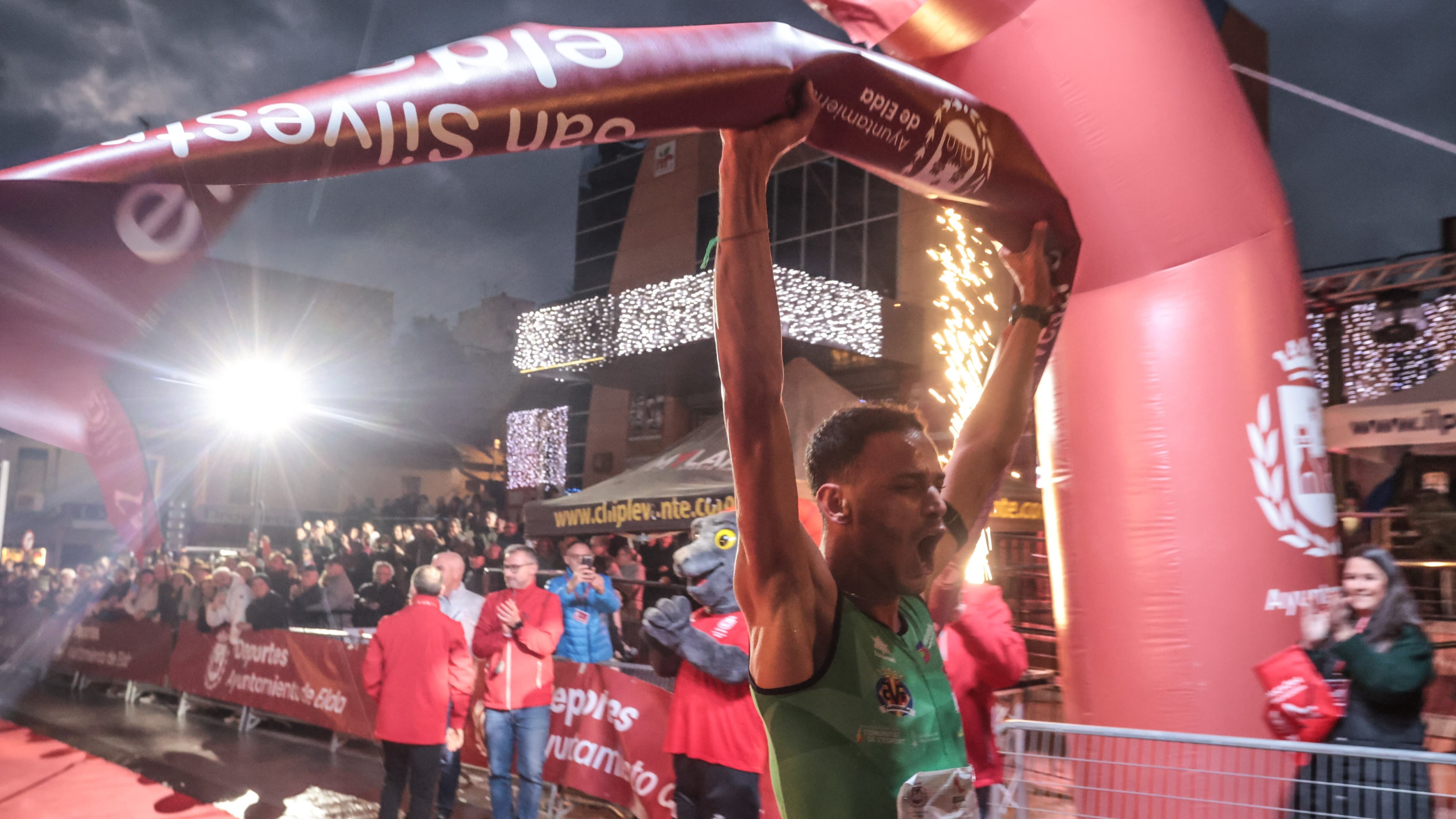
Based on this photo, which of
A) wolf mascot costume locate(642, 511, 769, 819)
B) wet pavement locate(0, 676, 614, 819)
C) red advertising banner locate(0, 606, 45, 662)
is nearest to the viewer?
wolf mascot costume locate(642, 511, 769, 819)

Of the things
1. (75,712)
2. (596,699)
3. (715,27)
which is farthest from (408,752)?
(75,712)

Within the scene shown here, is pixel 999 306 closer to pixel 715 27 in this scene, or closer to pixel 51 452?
pixel 715 27

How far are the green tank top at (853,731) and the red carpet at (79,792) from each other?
6.61 m

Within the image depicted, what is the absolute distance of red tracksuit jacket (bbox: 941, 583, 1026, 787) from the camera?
4414 millimetres

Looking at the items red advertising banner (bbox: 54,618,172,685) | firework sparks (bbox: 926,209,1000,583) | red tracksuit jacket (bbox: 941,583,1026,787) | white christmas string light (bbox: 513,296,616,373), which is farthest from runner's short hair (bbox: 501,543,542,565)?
white christmas string light (bbox: 513,296,616,373)

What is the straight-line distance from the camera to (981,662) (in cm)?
446

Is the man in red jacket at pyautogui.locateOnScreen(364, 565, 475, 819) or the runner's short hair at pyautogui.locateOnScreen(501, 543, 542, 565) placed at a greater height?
the runner's short hair at pyautogui.locateOnScreen(501, 543, 542, 565)

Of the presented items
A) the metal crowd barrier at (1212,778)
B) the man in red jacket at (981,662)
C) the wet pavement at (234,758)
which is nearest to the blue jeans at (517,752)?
the wet pavement at (234,758)

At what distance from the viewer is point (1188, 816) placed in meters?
3.68

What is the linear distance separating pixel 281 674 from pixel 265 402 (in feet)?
79.0

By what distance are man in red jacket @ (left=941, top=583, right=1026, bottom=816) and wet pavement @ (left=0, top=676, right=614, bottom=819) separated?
3834 millimetres

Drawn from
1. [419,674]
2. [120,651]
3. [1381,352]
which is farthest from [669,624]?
[1381,352]

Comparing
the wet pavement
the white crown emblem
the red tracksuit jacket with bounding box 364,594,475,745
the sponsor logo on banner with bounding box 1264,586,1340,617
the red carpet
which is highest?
the white crown emblem

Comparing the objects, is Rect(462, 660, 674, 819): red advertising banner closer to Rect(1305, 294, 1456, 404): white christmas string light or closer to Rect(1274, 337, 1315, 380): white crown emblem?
Rect(1274, 337, 1315, 380): white crown emblem
